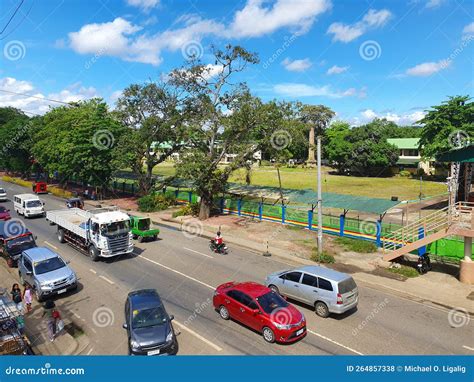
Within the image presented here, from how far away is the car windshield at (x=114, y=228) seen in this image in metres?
21.3

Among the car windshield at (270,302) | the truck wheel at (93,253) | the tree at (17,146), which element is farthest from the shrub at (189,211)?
the tree at (17,146)

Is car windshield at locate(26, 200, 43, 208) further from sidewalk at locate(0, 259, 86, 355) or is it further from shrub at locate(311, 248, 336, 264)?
shrub at locate(311, 248, 336, 264)

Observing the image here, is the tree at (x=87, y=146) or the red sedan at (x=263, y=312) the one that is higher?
the tree at (x=87, y=146)

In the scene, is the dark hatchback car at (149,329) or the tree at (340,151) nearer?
the dark hatchback car at (149,329)

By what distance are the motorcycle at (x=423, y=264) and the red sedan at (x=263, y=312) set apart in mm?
10471

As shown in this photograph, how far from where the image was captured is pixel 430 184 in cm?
Answer: 6353

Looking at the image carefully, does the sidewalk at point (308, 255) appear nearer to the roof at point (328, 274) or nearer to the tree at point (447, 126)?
the roof at point (328, 274)

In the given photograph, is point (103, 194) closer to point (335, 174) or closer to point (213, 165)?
point (213, 165)

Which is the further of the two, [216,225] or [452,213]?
[216,225]

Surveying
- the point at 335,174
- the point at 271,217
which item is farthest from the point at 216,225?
the point at 335,174

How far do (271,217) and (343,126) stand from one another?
7952cm

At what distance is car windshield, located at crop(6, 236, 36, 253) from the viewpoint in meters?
21.7

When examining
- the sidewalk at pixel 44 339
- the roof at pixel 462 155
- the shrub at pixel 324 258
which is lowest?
the sidewalk at pixel 44 339
